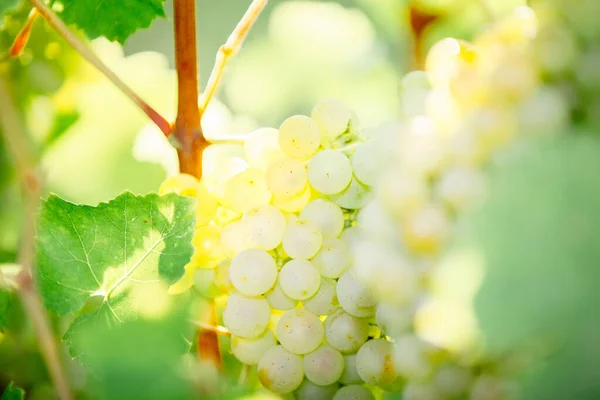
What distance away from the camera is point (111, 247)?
1.51 ft

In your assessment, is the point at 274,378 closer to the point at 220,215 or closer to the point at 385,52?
the point at 220,215

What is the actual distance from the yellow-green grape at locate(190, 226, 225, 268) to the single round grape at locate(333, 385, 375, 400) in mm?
148

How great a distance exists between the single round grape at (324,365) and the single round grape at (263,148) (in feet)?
0.52

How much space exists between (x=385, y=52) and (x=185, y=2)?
0.44 m

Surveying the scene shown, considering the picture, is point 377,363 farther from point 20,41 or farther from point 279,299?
point 20,41

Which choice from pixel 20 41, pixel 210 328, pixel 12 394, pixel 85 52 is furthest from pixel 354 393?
pixel 20 41

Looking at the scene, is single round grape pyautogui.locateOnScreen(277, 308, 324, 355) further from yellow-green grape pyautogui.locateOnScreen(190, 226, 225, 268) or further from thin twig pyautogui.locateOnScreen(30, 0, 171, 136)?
thin twig pyautogui.locateOnScreen(30, 0, 171, 136)

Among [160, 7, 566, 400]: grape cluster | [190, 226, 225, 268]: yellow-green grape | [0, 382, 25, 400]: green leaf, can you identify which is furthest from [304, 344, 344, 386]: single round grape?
[0, 382, 25, 400]: green leaf

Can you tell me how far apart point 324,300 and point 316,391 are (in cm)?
8

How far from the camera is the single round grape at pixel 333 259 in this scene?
468 millimetres

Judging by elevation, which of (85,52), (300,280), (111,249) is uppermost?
(85,52)

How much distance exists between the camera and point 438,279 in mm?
264

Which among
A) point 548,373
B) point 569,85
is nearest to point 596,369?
point 548,373

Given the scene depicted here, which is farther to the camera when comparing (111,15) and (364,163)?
(111,15)
